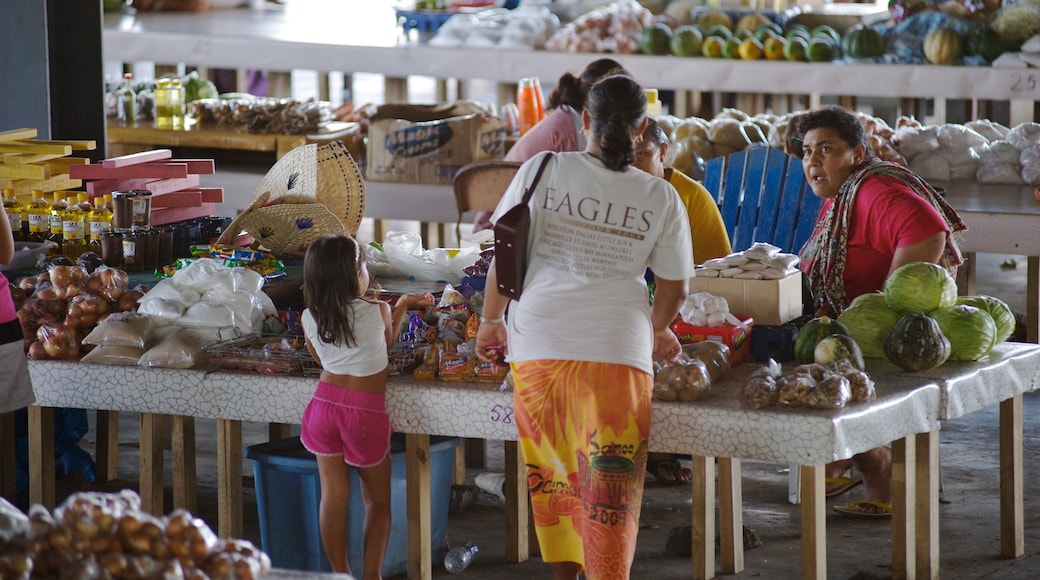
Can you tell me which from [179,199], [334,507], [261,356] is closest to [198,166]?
[179,199]

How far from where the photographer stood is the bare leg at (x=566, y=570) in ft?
11.4

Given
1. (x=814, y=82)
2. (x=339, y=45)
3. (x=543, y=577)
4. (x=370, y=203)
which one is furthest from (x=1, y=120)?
(x=814, y=82)

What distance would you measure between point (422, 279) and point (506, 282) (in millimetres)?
1481

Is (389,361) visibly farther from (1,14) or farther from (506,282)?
(1,14)

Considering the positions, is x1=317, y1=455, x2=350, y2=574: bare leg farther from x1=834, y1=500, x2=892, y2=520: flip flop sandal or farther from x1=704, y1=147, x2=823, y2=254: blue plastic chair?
x1=704, y1=147, x2=823, y2=254: blue plastic chair

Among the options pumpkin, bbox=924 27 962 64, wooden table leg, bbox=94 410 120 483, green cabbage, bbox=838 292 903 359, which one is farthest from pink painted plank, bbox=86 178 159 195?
pumpkin, bbox=924 27 962 64

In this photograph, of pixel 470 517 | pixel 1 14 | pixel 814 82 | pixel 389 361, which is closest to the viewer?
pixel 389 361

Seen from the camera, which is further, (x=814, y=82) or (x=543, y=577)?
(x=814, y=82)

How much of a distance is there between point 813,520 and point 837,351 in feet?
1.49

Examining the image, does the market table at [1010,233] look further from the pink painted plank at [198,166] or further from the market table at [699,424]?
the pink painted plank at [198,166]

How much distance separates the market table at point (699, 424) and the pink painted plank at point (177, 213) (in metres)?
1.07

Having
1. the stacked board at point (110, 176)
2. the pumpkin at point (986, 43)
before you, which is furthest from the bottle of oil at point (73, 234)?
the pumpkin at point (986, 43)

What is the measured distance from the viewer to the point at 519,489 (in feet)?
14.1

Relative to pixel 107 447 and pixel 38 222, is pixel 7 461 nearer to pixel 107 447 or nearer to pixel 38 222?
pixel 107 447
